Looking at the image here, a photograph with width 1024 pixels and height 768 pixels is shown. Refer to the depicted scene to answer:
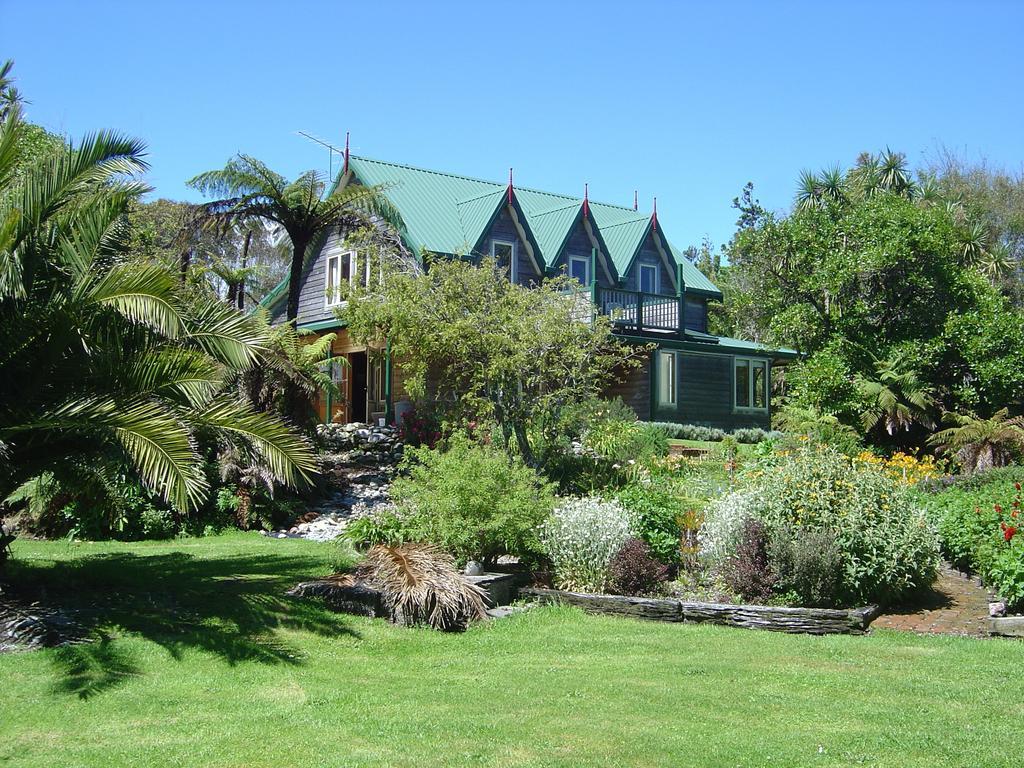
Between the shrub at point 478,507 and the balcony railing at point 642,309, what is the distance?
47.8 feet

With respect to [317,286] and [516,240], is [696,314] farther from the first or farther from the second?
[317,286]

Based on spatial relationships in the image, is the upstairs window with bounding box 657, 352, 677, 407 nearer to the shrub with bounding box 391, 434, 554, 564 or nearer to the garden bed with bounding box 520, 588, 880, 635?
the shrub with bounding box 391, 434, 554, 564

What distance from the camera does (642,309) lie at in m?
28.2

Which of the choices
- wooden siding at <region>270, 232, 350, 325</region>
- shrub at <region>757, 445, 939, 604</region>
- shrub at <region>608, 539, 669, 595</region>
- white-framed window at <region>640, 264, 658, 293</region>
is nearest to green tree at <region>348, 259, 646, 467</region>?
shrub at <region>608, 539, 669, 595</region>

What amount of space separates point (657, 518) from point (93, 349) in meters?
6.51

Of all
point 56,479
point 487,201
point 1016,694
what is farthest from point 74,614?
point 487,201

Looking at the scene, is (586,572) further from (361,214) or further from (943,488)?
(361,214)

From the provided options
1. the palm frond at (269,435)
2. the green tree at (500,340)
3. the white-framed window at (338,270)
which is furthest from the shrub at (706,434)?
the palm frond at (269,435)

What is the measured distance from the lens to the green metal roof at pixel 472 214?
86.5ft

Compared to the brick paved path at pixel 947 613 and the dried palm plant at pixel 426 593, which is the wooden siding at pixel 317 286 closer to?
the dried palm plant at pixel 426 593

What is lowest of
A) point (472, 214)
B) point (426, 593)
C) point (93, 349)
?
point (426, 593)

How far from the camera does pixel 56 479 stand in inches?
393

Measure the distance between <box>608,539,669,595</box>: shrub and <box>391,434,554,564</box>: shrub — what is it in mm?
1077

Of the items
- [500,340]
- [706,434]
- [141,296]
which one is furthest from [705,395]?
[141,296]
